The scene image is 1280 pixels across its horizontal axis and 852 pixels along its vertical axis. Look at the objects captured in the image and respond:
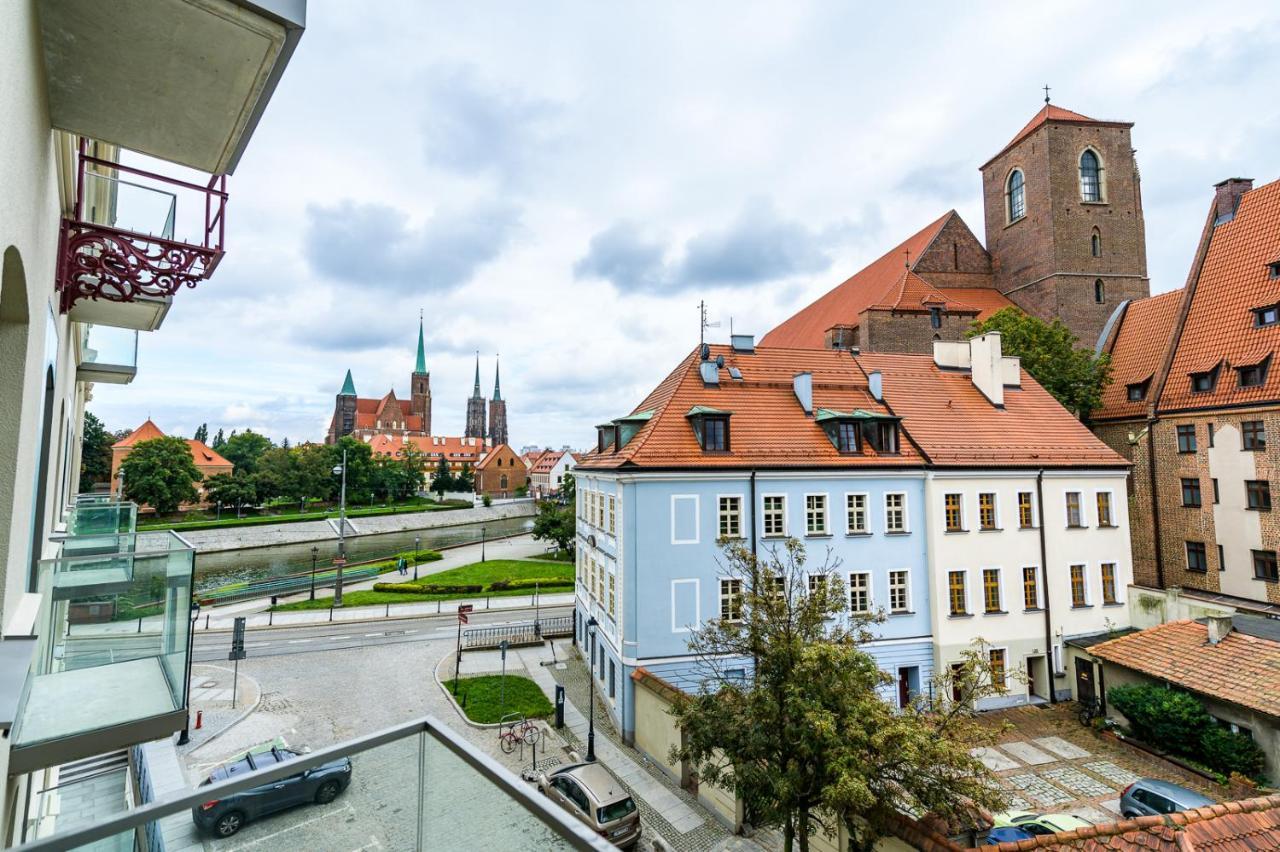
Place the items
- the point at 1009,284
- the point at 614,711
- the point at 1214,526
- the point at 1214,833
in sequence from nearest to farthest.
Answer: the point at 1214,833 < the point at 614,711 < the point at 1214,526 < the point at 1009,284

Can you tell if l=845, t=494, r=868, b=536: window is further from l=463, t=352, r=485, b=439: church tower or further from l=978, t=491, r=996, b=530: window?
l=463, t=352, r=485, b=439: church tower

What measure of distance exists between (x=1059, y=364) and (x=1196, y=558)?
30.6 ft

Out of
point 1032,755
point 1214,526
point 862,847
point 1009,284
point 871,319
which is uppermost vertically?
point 1009,284

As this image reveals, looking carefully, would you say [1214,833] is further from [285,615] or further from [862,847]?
[285,615]

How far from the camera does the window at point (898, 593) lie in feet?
63.2

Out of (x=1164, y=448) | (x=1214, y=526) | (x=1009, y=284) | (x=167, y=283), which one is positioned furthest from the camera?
(x=1009, y=284)

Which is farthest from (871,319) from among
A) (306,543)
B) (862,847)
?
(306,543)

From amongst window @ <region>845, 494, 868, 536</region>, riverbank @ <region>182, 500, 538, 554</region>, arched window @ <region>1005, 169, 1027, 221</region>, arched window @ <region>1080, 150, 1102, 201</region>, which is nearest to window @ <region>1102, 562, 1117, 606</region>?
window @ <region>845, 494, 868, 536</region>

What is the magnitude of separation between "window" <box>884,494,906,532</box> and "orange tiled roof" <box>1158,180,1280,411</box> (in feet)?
49.4

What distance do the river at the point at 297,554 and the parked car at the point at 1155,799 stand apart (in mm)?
41448

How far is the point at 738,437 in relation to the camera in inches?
752

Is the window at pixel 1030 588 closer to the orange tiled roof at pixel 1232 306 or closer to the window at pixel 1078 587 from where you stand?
the window at pixel 1078 587

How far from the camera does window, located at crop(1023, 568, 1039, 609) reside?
20.3 meters

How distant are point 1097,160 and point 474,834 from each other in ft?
154
